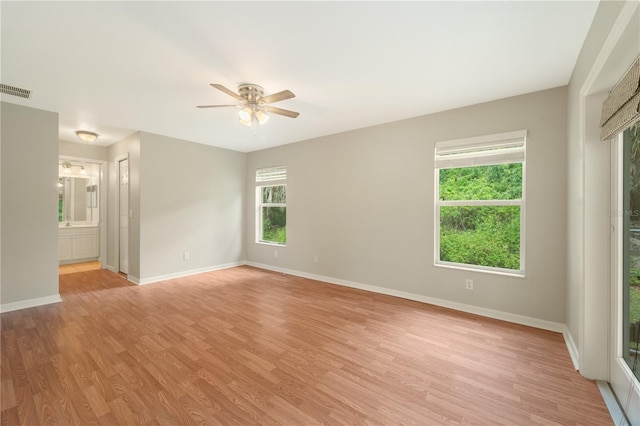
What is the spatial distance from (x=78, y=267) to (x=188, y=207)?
3023 millimetres

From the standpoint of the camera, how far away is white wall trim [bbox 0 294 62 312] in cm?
299

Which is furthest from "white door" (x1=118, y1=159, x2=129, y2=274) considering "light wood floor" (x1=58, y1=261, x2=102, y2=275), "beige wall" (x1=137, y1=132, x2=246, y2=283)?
"light wood floor" (x1=58, y1=261, x2=102, y2=275)

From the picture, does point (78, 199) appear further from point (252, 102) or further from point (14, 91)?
point (252, 102)

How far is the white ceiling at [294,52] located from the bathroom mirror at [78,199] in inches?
143

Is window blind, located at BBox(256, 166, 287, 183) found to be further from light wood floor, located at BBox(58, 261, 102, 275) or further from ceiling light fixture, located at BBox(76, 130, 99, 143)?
light wood floor, located at BBox(58, 261, 102, 275)

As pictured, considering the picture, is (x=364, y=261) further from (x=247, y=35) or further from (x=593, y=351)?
(x=247, y=35)

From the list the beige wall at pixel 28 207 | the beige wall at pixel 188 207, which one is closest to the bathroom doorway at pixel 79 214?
the beige wall at pixel 188 207

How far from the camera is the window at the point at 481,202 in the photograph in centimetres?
283

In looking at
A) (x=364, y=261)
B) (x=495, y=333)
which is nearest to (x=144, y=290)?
(x=364, y=261)

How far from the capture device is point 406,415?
149cm

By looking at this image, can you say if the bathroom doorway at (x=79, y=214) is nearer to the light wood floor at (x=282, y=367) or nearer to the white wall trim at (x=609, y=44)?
the light wood floor at (x=282, y=367)

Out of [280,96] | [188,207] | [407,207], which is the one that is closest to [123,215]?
[188,207]

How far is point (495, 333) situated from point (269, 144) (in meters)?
4.57

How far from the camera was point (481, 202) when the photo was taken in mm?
3004
